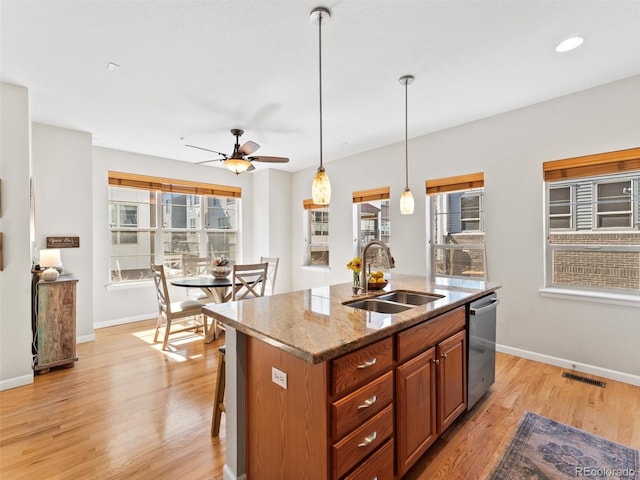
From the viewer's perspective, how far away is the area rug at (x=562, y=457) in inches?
67.4

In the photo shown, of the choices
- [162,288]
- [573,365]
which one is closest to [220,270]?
[162,288]

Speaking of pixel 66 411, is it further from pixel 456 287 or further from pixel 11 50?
pixel 456 287

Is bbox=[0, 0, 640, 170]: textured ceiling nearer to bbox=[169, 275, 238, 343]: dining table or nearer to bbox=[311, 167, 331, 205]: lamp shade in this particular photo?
bbox=[311, 167, 331, 205]: lamp shade

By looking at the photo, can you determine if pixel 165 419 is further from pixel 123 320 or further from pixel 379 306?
pixel 123 320

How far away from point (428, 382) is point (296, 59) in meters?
2.45

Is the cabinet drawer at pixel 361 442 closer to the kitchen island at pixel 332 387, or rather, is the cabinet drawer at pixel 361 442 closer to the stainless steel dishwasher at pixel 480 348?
the kitchen island at pixel 332 387

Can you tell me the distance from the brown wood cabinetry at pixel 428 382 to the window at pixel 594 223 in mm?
1851

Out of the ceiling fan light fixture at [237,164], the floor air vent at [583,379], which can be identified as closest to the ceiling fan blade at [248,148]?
the ceiling fan light fixture at [237,164]

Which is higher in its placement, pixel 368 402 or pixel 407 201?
pixel 407 201

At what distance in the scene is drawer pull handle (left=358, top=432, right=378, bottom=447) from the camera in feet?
4.33

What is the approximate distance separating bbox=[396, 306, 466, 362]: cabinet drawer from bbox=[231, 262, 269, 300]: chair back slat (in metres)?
2.39

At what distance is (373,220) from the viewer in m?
4.91

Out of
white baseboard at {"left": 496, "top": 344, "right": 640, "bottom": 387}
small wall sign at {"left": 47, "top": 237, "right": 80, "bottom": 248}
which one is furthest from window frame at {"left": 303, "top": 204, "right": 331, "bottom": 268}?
small wall sign at {"left": 47, "top": 237, "right": 80, "bottom": 248}

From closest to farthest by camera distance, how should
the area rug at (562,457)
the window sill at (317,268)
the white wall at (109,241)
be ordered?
1. the area rug at (562,457)
2. the white wall at (109,241)
3. the window sill at (317,268)
